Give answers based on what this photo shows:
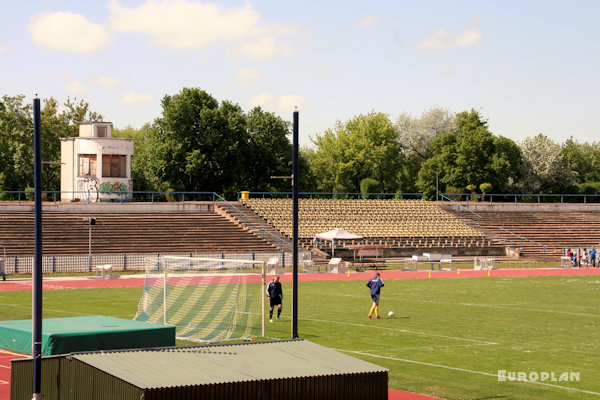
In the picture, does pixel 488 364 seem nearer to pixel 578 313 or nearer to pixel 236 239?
pixel 578 313

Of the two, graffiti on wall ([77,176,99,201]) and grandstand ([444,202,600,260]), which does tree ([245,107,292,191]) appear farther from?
graffiti on wall ([77,176,99,201])

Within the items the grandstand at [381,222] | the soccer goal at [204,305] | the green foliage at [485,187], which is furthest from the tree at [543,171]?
the soccer goal at [204,305]

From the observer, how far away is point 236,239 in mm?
63531

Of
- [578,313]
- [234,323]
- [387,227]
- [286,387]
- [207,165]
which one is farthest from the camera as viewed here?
[207,165]

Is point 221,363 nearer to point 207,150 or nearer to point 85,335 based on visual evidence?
point 85,335

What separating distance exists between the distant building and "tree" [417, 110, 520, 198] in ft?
154

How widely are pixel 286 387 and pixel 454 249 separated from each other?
5659 centimetres

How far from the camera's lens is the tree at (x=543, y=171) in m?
109

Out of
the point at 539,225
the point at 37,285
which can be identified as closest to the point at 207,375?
the point at 37,285

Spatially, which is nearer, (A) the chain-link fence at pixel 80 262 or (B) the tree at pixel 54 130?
(A) the chain-link fence at pixel 80 262

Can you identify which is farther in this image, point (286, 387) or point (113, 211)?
point (113, 211)

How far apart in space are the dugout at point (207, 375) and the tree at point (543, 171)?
98344 millimetres

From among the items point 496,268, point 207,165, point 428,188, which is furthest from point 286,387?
point 428,188

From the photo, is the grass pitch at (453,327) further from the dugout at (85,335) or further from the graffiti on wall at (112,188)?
the graffiti on wall at (112,188)
